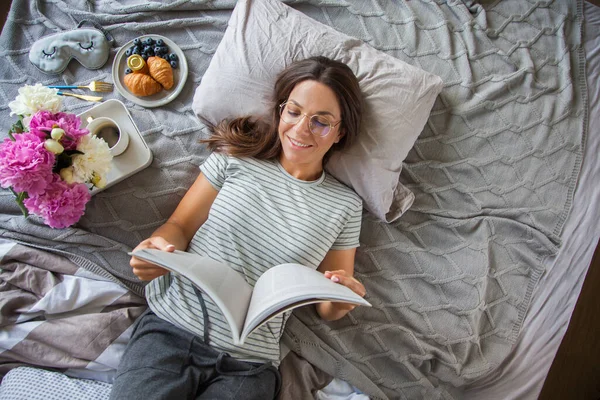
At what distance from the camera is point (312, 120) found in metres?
1.02

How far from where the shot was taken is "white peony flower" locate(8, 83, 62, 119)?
905 millimetres

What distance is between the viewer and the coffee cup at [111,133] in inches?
43.8

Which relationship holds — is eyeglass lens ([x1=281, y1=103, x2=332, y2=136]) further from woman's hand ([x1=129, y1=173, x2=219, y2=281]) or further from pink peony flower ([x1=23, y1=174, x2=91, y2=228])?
pink peony flower ([x1=23, y1=174, x2=91, y2=228])

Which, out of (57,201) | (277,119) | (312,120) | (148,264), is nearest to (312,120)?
(312,120)

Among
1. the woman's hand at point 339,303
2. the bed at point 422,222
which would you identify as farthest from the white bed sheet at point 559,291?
the woman's hand at point 339,303

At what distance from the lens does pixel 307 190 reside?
116cm

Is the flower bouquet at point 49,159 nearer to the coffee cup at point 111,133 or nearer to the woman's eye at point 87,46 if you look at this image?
the coffee cup at point 111,133

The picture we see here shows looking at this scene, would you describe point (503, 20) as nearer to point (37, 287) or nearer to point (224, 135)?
point (224, 135)

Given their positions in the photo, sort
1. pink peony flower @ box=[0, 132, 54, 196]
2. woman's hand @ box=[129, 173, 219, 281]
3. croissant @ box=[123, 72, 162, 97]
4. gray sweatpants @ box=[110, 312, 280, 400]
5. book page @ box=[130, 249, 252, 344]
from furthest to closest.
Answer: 1. croissant @ box=[123, 72, 162, 97]
2. woman's hand @ box=[129, 173, 219, 281]
3. gray sweatpants @ box=[110, 312, 280, 400]
4. pink peony flower @ box=[0, 132, 54, 196]
5. book page @ box=[130, 249, 252, 344]

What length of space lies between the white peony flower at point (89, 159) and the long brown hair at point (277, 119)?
0.95 feet

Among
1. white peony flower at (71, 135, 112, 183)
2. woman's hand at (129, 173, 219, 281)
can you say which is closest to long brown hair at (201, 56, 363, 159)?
woman's hand at (129, 173, 219, 281)

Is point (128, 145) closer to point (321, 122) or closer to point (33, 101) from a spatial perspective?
point (33, 101)

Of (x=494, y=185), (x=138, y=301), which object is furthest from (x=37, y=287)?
(x=494, y=185)

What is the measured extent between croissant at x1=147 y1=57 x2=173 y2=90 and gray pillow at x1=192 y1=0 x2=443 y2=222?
0.36ft
